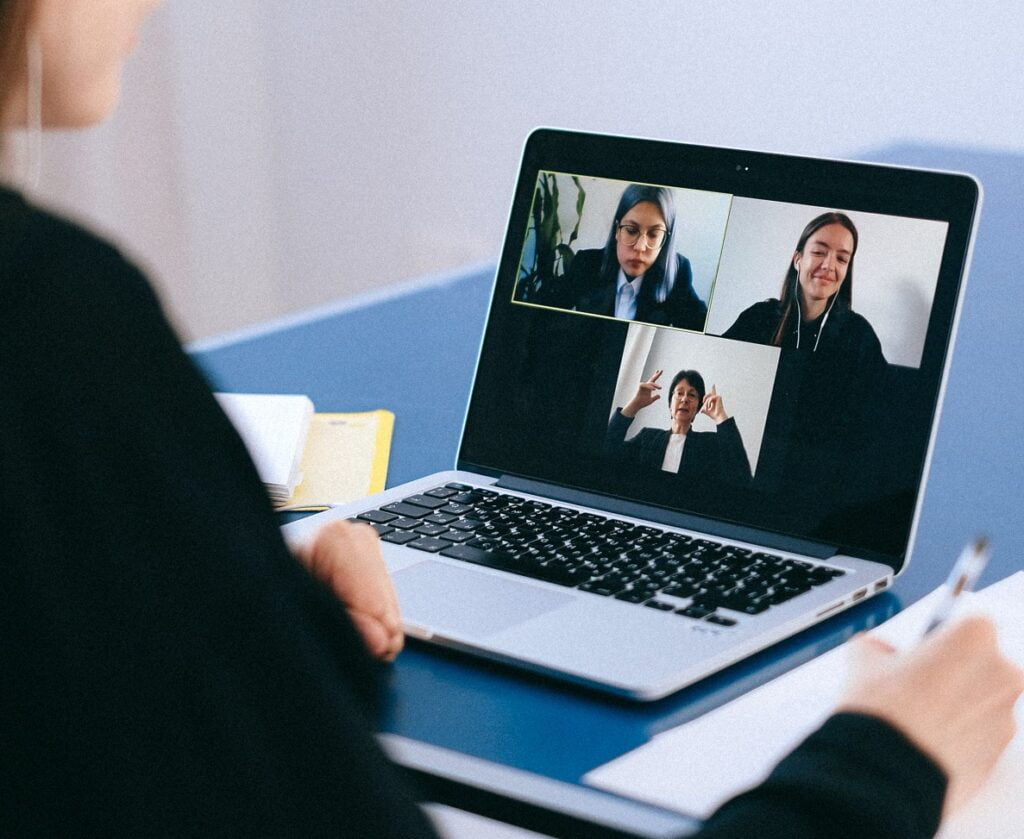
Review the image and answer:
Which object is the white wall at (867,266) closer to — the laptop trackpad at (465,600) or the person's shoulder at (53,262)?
the laptop trackpad at (465,600)

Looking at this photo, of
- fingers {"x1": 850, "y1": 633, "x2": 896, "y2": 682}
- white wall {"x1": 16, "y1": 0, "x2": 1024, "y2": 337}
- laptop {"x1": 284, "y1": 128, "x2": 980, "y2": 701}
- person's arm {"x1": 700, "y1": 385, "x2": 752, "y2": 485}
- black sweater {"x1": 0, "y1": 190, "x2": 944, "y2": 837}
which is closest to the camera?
black sweater {"x1": 0, "y1": 190, "x2": 944, "y2": 837}

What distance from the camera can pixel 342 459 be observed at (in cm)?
108

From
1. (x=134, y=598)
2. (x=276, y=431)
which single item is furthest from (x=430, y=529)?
(x=134, y=598)

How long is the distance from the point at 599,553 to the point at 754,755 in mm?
231

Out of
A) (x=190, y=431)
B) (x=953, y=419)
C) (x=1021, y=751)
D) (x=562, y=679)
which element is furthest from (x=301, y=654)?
(x=953, y=419)

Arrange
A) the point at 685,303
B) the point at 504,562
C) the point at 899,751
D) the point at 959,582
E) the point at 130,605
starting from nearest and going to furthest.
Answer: the point at 130,605, the point at 899,751, the point at 959,582, the point at 504,562, the point at 685,303

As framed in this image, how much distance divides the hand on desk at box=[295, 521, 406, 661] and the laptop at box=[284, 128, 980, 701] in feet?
0.09

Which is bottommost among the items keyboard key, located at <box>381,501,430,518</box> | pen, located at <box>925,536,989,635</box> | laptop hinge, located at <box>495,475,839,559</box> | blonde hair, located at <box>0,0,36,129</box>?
keyboard key, located at <box>381,501,430,518</box>

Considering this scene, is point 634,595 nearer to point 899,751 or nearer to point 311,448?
point 899,751

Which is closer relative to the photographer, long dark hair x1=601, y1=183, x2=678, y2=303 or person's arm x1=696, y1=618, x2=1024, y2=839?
person's arm x1=696, y1=618, x2=1024, y2=839

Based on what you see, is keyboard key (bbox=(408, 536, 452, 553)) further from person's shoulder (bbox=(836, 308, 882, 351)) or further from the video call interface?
person's shoulder (bbox=(836, 308, 882, 351))

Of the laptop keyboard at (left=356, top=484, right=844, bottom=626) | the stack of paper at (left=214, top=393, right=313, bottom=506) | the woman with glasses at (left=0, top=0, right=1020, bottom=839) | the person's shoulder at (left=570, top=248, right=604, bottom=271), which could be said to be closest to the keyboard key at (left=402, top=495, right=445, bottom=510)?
the laptop keyboard at (left=356, top=484, right=844, bottom=626)

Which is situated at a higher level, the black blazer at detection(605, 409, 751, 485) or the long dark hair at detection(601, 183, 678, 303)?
the long dark hair at detection(601, 183, 678, 303)

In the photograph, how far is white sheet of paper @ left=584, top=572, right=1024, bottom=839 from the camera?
625 mm
